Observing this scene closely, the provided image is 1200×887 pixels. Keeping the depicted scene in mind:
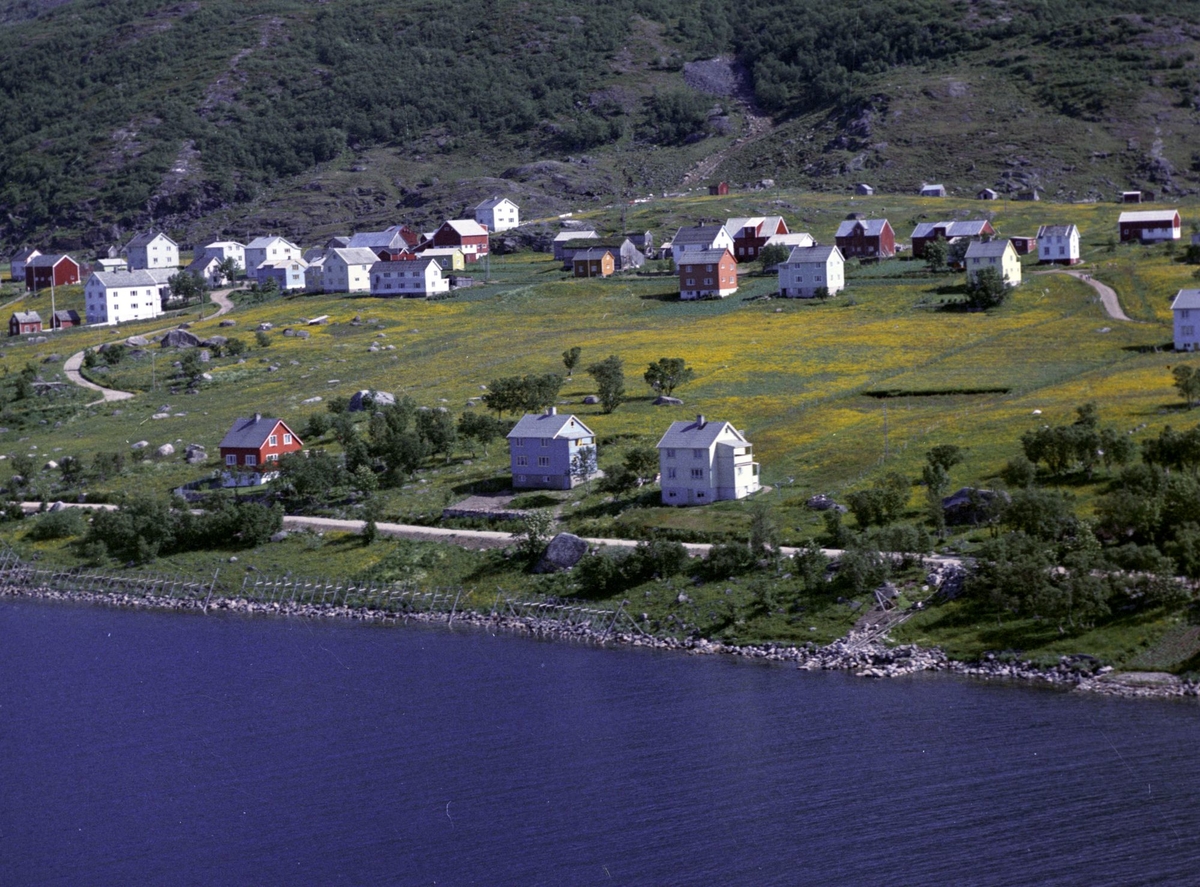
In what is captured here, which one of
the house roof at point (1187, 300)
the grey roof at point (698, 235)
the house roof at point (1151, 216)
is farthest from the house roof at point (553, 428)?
the house roof at point (1151, 216)

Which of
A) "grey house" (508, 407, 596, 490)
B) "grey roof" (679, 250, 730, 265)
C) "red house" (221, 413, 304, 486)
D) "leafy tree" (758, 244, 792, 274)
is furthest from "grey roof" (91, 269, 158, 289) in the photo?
"grey house" (508, 407, 596, 490)

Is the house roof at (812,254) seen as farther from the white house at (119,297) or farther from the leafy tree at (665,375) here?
the white house at (119,297)

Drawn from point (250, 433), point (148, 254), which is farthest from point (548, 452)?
point (148, 254)

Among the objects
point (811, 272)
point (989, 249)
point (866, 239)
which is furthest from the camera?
point (866, 239)

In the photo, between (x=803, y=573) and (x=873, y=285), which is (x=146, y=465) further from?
(x=873, y=285)

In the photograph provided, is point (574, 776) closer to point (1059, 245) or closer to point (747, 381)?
point (747, 381)

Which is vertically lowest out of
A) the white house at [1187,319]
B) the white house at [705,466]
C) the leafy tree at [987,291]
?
the white house at [705,466]
